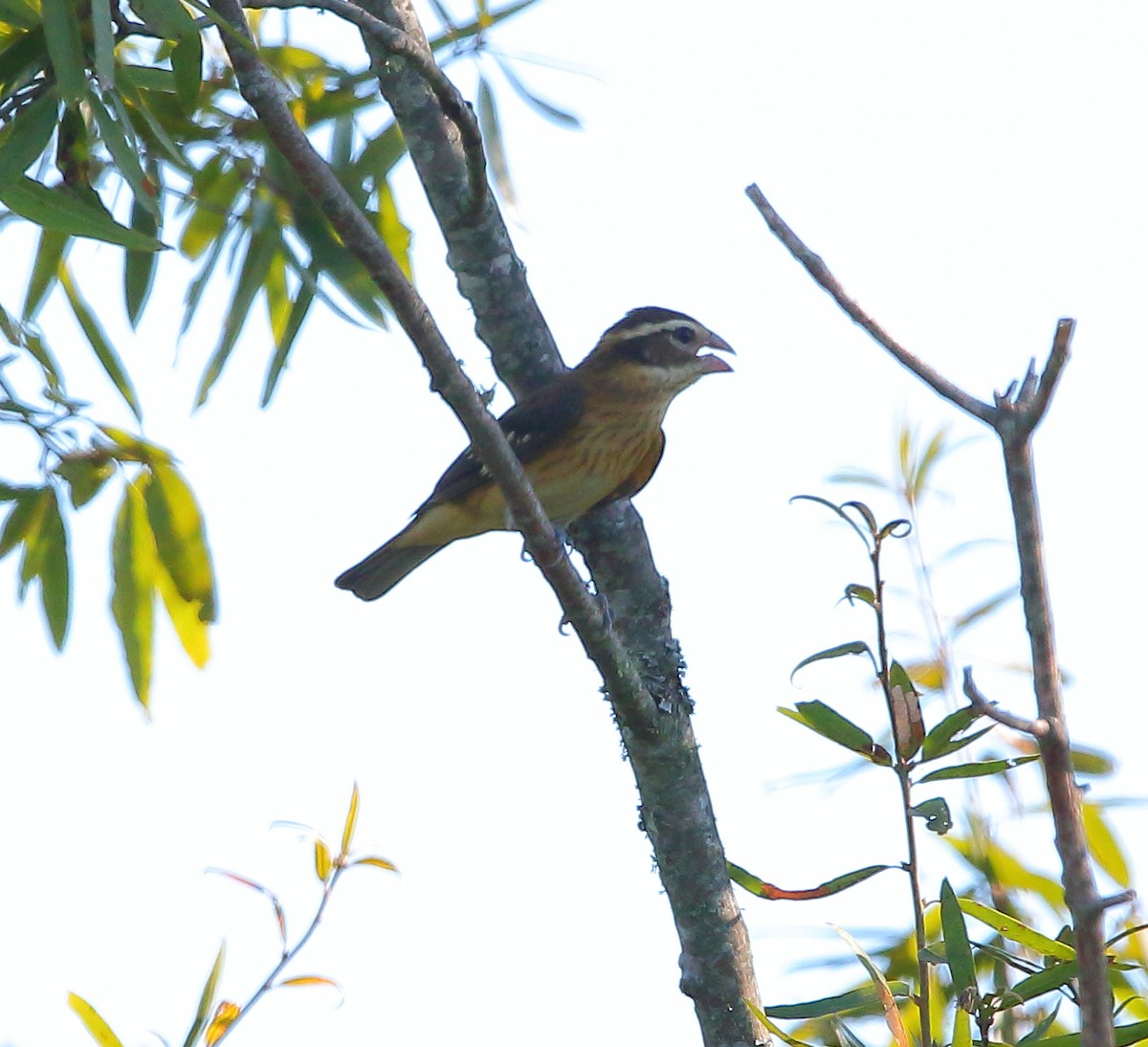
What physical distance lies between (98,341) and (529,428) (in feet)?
5.35

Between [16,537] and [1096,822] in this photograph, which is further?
[16,537]

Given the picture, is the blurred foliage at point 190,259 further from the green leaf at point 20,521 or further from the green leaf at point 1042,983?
the green leaf at point 1042,983

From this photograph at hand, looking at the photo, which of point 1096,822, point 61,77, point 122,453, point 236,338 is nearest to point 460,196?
point 236,338

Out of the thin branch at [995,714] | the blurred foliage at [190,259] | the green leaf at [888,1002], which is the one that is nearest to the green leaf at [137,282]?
the blurred foliage at [190,259]

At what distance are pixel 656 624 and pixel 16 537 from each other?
1.66 m

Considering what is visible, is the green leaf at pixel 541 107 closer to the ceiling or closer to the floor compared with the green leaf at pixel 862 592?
closer to the ceiling

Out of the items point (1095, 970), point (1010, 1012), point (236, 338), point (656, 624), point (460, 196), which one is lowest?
point (1095, 970)

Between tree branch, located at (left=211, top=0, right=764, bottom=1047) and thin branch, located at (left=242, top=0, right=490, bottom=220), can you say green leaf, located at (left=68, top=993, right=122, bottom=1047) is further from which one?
thin branch, located at (left=242, top=0, right=490, bottom=220)

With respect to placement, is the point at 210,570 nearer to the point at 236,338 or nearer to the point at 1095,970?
the point at 236,338

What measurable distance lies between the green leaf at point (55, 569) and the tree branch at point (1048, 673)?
272 centimetres

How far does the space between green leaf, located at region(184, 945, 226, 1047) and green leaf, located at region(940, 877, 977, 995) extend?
50.1 inches

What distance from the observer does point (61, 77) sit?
2773 mm

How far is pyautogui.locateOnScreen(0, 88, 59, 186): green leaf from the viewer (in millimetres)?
3031

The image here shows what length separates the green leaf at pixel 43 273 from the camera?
3980 millimetres
